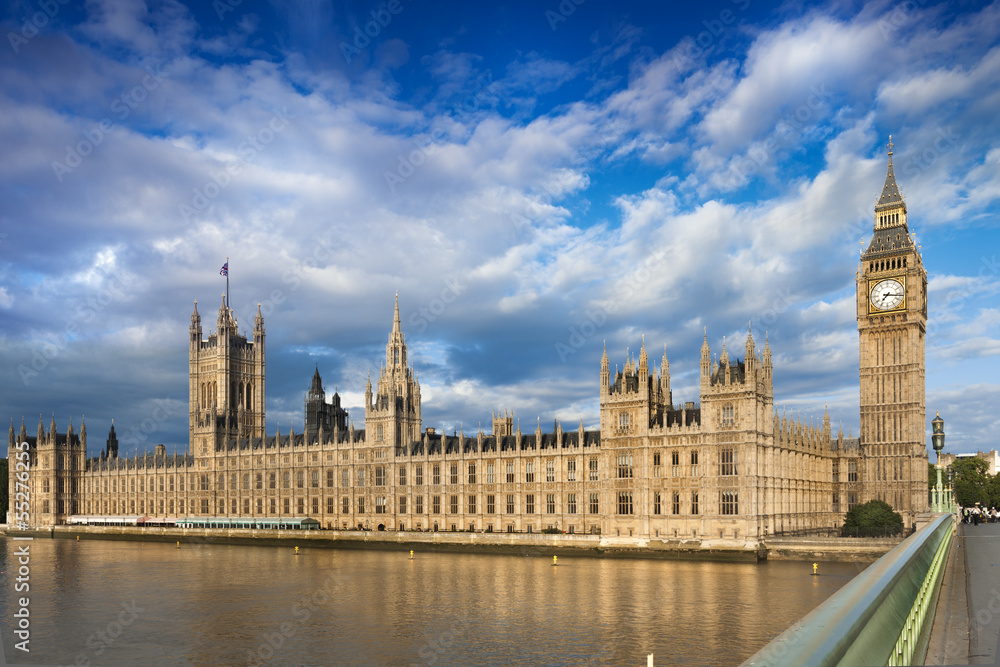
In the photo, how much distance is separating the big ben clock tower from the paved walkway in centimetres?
9691

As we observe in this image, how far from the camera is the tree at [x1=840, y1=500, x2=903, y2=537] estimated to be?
9100cm

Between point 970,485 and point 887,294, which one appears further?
point 970,485

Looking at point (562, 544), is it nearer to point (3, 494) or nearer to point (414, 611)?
point (414, 611)

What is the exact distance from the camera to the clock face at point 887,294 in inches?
4779

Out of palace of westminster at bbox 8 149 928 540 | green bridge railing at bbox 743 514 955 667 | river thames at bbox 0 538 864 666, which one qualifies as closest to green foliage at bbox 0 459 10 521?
palace of westminster at bbox 8 149 928 540

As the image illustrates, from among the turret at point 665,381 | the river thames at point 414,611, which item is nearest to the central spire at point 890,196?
the turret at point 665,381

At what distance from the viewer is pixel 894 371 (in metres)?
120

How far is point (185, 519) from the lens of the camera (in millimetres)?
156250

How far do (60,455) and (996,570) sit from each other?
635 ft

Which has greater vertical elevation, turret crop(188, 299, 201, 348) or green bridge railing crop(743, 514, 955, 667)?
turret crop(188, 299, 201, 348)

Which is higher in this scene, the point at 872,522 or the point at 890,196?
the point at 890,196

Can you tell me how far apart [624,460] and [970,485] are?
9522cm

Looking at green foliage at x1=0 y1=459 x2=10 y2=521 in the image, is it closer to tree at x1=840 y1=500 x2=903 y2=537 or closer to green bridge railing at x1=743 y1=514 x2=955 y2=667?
tree at x1=840 y1=500 x2=903 y2=537

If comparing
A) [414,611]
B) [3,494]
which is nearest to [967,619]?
[414,611]
